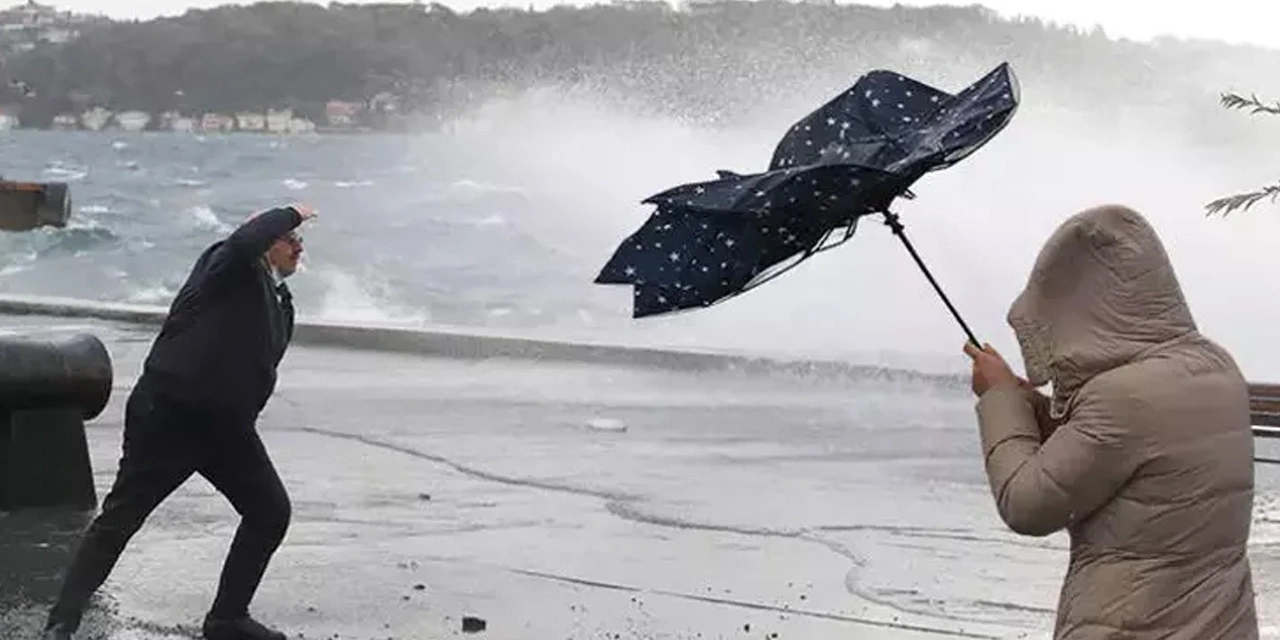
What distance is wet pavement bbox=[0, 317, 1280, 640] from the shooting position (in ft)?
24.5

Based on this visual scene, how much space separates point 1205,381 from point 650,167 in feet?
157

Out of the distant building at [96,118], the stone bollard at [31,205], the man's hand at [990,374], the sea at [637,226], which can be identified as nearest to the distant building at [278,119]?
the distant building at [96,118]

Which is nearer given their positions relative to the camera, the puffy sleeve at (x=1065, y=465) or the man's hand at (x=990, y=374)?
the puffy sleeve at (x=1065, y=465)

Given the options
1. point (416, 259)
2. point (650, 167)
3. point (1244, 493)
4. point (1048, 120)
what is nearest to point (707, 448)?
point (1244, 493)

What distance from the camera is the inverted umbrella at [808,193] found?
161 inches

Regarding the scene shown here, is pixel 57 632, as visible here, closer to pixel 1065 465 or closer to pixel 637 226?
pixel 1065 465

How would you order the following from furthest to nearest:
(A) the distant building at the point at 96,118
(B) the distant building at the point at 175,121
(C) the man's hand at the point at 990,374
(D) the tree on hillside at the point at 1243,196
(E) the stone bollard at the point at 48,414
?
(B) the distant building at the point at 175,121, (A) the distant building at the point at 96,118, (E) the stone bollard at the point at 48,414, (D) the tree on hillside at the point at 1243,196, (C) the man's hand at the point at 990,374

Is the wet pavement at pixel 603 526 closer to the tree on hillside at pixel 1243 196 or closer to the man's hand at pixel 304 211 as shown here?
the man's hand at pixel 304 211

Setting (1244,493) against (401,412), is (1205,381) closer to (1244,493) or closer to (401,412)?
(1244,493)

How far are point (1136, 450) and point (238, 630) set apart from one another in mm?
4001

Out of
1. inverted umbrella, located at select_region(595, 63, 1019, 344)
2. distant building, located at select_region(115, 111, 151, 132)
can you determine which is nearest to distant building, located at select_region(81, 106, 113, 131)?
distant building, located at select_region(115, 111, 151, 132)

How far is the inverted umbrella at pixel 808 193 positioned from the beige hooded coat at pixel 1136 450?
515 millimetres

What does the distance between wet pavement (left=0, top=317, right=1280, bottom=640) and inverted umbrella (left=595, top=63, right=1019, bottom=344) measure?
2.99 meters

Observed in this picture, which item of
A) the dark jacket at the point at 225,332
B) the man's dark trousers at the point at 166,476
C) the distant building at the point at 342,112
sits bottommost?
the distant building at the point at 342,112
